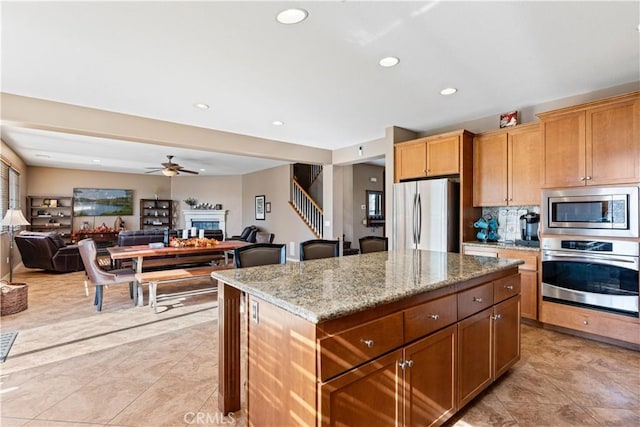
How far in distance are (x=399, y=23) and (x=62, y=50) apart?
278cm

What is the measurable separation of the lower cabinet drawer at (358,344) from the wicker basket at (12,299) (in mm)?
4877

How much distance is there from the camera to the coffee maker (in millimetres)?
3914

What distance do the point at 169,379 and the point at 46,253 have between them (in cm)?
629

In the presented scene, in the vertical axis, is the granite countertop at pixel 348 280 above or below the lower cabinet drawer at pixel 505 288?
above

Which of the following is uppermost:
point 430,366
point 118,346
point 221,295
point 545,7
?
point 545,7

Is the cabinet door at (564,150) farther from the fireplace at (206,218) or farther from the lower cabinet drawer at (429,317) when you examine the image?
the fireplace at (206,218)

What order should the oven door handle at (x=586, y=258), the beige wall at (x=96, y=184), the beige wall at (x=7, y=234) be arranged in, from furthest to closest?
the beige wall at (x=96, y=184) < the beige wall at (x=7, y=234) < the oven door handle at (x=586, y=258)

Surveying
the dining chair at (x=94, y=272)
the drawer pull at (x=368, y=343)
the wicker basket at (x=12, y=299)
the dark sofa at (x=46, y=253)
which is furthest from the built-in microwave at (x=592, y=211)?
the dark sofa at (x=46, y=253)

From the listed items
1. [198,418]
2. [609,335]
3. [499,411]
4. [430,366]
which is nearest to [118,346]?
[198,418]

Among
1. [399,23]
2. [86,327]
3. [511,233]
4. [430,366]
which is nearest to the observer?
[430,366]

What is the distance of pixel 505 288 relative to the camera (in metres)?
2.37

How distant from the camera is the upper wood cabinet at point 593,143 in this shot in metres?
2.96

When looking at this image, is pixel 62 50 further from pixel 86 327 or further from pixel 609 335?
pixel 609 335

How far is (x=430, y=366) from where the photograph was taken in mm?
1720
